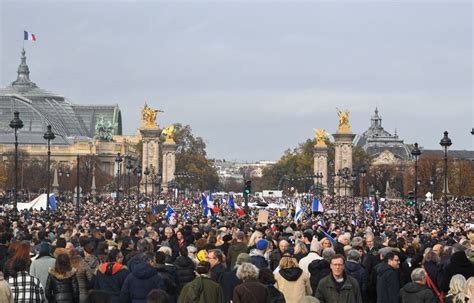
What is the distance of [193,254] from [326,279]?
550 cm

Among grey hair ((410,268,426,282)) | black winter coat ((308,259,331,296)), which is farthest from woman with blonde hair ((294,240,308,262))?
grey hair ((410,268,426,282))

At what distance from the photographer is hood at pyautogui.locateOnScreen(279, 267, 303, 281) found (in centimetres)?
1703

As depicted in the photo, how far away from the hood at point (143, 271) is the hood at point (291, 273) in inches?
61.0

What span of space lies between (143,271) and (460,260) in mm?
4126

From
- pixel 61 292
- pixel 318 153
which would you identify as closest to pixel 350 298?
pixel 61 292

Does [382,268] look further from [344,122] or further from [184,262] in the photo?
[344,122]

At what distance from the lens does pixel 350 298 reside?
53.5ft

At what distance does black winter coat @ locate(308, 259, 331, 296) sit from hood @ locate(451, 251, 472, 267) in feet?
5.25

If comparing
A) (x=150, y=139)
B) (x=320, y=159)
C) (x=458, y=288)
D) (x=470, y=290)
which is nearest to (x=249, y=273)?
(x=458, y=288)

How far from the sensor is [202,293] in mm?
16406

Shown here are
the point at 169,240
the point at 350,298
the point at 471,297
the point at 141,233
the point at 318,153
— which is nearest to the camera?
the point at 471,297

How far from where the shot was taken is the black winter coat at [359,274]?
Result: 1898 centimetres

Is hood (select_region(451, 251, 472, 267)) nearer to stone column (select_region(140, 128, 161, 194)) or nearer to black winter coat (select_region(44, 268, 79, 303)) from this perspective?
black winter coat (select_region(44, 268, 79, 303))

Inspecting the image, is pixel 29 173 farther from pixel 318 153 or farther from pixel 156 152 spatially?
pixel 318 153
